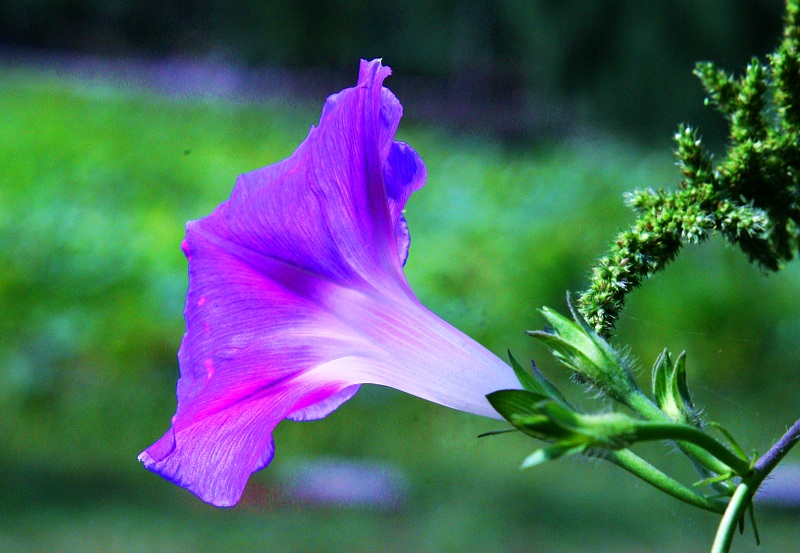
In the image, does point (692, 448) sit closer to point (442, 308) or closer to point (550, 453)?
point (550, 453)

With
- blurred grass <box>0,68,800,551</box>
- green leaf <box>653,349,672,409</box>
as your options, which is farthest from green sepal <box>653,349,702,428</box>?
blurred grass <box>0,68,800,551</box>

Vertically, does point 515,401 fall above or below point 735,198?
below

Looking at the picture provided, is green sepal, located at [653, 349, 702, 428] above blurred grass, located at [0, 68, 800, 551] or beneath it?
above

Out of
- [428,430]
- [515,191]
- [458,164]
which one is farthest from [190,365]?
[458,164]

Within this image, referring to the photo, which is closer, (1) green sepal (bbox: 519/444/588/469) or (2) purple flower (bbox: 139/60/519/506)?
(1) green sepal (bbox: 519/444/588/469)

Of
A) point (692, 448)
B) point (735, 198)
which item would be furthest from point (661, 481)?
point (735, 198)

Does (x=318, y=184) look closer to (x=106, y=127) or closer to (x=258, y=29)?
(x=106, y=127)

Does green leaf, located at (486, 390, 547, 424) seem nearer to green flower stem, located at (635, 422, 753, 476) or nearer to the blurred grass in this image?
green flower stem, located at (635, 422, 753, 476)

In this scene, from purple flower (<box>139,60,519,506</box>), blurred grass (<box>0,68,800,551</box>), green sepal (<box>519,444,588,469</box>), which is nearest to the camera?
green sepal (<box>519,444,588,469</box>)
